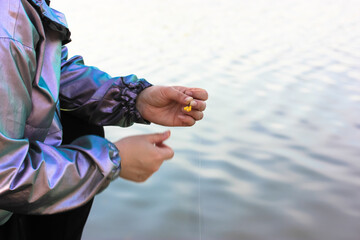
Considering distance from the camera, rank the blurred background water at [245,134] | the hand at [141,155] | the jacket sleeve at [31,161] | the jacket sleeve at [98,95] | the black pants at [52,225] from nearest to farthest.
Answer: the jacket sleeve at [31,161], the hand at [141,155], the black pants at [52,225], the jacket sleeve at [98,95], the blurred background water at [245,134]

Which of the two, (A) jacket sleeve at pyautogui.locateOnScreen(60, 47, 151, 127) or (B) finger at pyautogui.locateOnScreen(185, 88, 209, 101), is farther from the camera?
(A) jacket sleeve at pyautogui.locateOnScreen(60, 47, 151, 127)

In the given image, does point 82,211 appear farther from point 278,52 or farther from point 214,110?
point 278,52

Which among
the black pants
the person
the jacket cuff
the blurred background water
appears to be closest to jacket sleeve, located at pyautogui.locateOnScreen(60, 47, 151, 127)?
the jacket cuff

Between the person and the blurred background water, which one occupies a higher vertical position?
the person

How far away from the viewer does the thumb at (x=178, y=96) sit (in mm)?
1409

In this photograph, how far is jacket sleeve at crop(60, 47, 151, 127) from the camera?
62.0 inches

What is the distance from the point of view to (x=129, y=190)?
2131mm

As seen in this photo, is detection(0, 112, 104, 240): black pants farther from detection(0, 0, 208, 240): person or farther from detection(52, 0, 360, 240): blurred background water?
detection(52, 0, 360, 240): blurred background water

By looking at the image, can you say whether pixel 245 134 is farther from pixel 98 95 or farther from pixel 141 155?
pixel 141 155

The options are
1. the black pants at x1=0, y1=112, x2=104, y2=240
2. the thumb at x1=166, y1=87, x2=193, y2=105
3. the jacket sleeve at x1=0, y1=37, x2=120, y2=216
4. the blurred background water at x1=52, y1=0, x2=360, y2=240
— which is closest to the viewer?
the jacket sleeve at x1=0, y1=37, x2=120, y2=216

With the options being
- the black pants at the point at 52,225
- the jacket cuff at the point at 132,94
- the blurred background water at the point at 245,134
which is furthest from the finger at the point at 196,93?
the blurred background water at the point at 245,134

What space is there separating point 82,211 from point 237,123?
1.60 meters

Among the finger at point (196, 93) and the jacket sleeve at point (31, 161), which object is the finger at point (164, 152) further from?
the finger at point (196, 93)

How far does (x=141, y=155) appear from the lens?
44.4 inches
